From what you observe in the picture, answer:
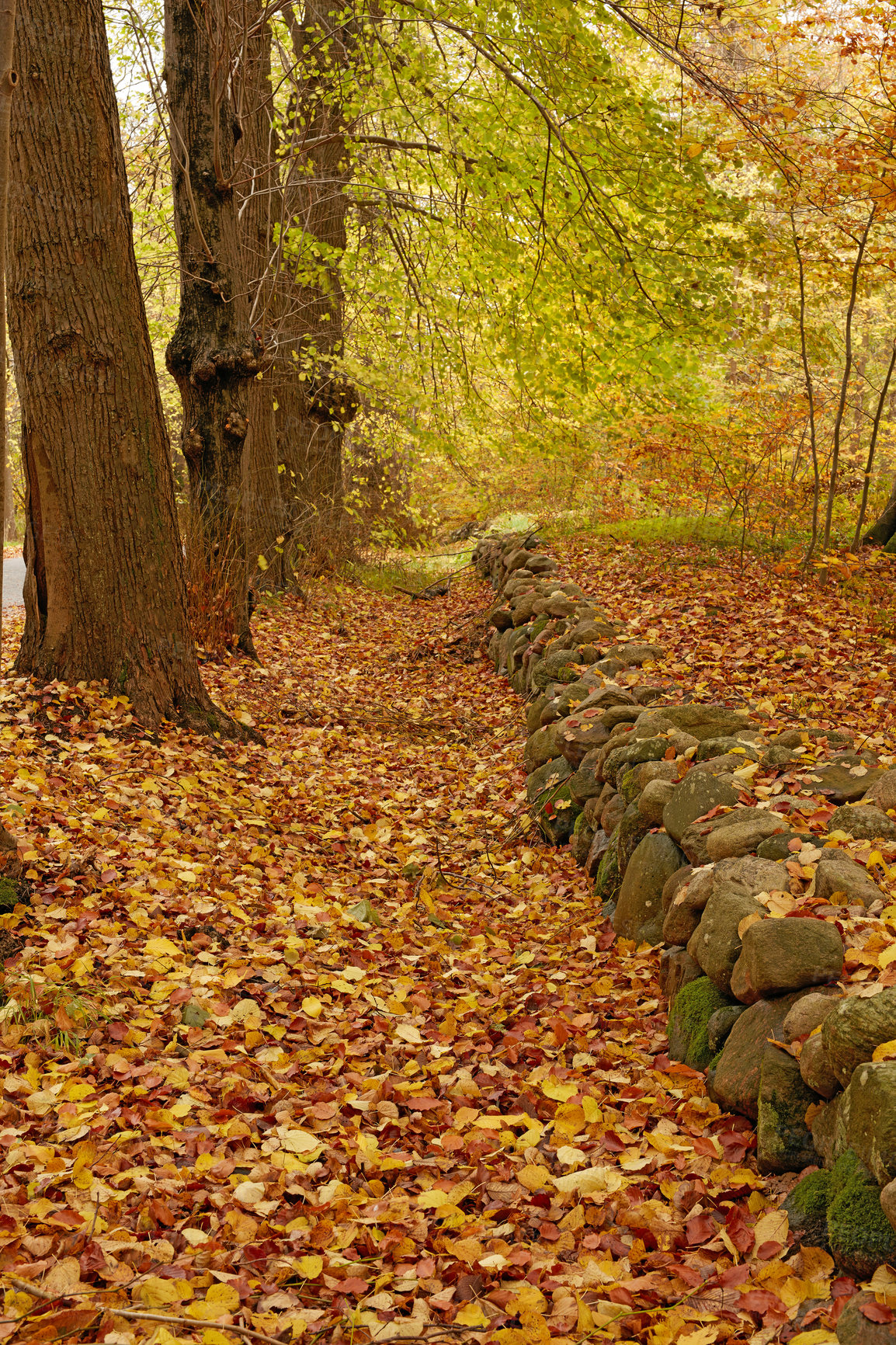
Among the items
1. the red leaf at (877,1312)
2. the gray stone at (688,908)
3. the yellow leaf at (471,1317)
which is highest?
the gray stone at (688,908)

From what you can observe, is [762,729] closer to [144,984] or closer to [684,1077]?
[684,1077]

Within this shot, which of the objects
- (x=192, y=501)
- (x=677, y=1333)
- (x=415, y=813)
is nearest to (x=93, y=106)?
(x=192, y=501)

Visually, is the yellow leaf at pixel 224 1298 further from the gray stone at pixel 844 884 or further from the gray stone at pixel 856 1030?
the gray stone at pixel 844 884

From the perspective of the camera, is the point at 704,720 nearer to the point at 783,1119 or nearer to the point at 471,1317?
the point at 783,1119

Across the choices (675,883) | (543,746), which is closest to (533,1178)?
(675,883)

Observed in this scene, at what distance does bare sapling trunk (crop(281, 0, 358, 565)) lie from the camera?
34.0 feet

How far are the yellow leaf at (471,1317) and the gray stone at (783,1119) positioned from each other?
0.75m

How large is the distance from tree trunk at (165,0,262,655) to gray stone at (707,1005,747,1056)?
5.32 meters

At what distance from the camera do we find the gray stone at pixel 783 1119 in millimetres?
2184

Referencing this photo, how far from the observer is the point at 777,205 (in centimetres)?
739

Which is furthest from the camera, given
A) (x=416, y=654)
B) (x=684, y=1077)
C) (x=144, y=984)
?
(x=416, y=654)

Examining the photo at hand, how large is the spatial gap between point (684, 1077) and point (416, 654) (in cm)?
655

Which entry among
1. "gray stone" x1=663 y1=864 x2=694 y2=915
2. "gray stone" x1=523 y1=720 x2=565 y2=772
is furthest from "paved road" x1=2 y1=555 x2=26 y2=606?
"gray stone" x1=663 y1=864 x2=694 y2=915

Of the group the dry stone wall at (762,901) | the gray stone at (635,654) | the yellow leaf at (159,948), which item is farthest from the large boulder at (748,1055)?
the gray stone at (635,654)
